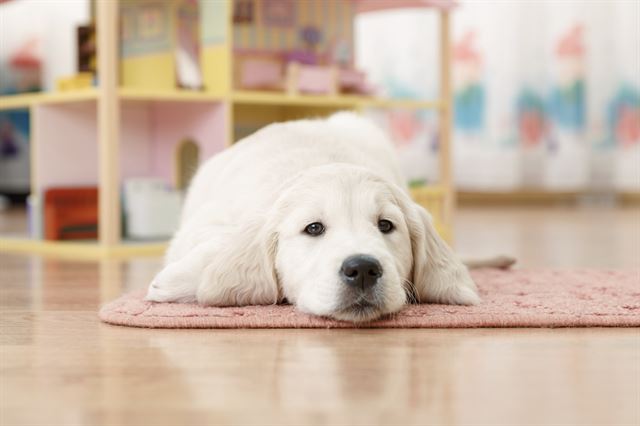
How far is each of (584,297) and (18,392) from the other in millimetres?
1074

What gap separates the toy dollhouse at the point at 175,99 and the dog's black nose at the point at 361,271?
1513 millimetres

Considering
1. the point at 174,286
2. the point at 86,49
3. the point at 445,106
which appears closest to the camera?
the point at 174,286

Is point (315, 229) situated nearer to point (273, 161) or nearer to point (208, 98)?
point (273, 161)

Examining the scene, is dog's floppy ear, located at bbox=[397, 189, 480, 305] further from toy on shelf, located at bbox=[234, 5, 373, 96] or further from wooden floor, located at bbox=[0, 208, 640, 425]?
toy on shelf, located at bbox=[234, 5, 373, 96]

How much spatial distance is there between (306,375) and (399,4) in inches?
115

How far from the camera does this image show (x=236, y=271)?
1624mm

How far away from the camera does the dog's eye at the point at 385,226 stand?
159 centimetres

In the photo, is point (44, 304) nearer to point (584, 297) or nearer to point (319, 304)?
point (319, 304)

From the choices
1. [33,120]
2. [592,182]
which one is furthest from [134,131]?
[592,182]

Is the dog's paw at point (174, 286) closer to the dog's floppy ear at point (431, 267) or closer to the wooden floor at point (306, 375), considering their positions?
the wooden floor at point (306, 375)

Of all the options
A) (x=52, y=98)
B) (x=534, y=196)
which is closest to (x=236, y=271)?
(x=52, y=98)

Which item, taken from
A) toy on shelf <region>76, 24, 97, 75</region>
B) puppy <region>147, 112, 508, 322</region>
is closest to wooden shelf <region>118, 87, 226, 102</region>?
toy on shelf <region>76, 24, 97, 75</region>

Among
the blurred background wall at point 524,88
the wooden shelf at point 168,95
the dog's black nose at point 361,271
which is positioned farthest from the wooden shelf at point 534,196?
the dog's black nose at point 361,271

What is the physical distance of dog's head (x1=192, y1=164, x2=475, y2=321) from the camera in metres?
1.46
